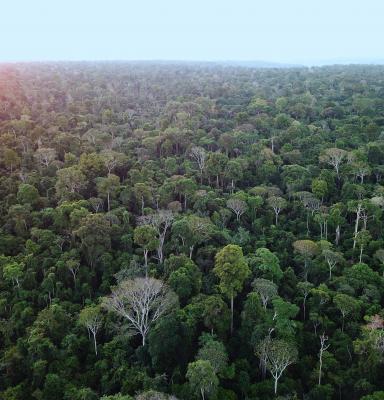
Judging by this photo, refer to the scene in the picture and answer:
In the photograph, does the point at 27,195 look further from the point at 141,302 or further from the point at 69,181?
the point at 141,302

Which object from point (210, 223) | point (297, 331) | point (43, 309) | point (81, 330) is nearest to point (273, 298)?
point (297, 331)

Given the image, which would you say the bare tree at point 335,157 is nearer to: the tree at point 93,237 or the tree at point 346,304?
the tree at point 346,304

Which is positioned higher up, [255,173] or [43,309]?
[255,173]

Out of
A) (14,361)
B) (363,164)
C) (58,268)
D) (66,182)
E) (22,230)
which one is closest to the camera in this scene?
(14,361)

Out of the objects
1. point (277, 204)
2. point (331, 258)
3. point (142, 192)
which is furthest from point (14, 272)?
point (277, 204)

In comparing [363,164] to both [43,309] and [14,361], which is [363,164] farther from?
[14,361]

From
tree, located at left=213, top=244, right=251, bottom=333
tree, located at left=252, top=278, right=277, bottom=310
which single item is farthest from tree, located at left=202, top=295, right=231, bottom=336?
tree, located at left=252, top=278, right=277, bottom=310
